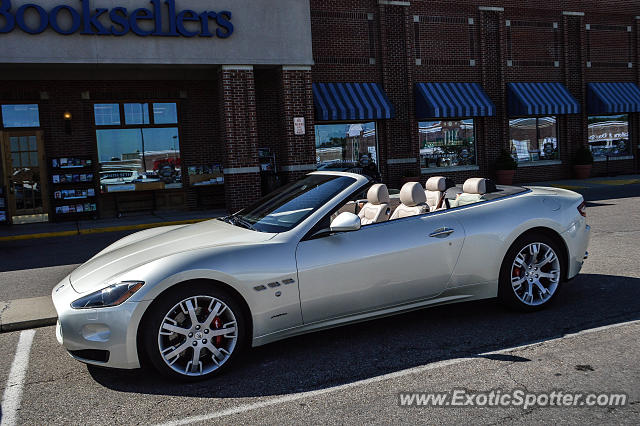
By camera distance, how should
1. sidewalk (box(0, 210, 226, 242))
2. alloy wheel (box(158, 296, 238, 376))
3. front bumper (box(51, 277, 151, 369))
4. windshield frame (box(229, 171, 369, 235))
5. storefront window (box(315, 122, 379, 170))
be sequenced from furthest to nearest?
storefront window (box(315, 122, 379, 170)) < sidewalk (box(0, 210, 226, 242)) < windshield frame (box(229, 171, 369, 235)) < alloy wheel (box(158, 296, 238, 376)) < front bumper (box(51, 277, 151, 369))

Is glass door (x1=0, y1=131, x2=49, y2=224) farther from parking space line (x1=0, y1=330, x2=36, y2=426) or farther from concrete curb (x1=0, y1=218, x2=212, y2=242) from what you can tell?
parking space line (x1=0, y1=330, x2=36, y2=426)

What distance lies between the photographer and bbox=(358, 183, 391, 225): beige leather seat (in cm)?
512

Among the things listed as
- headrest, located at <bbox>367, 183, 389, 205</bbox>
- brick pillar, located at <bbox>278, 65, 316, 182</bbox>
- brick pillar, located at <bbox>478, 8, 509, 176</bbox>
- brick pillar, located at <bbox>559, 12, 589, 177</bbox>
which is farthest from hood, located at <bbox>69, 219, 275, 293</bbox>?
brick pillar, located at <bbox>559, 12, 589, 177</bbox>

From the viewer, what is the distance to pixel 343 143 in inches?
760

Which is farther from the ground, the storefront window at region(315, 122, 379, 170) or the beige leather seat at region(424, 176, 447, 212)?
the storefront window at region(315, 122, 379, 170)

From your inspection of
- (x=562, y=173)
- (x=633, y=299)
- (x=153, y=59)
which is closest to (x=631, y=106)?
(x=562, y=173)

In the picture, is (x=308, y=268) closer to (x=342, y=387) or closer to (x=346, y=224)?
(x=346, y=224)

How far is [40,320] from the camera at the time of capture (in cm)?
585

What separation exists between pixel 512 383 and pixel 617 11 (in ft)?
77.6

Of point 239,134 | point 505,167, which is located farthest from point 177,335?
point 505,167

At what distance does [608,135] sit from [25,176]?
2131 cm

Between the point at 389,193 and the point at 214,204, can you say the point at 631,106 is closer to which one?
the point at 214,204

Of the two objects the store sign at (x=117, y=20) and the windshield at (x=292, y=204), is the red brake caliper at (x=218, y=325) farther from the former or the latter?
the store sign at (x=117, y=20)

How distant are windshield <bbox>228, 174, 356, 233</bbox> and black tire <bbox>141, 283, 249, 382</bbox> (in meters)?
0.75
